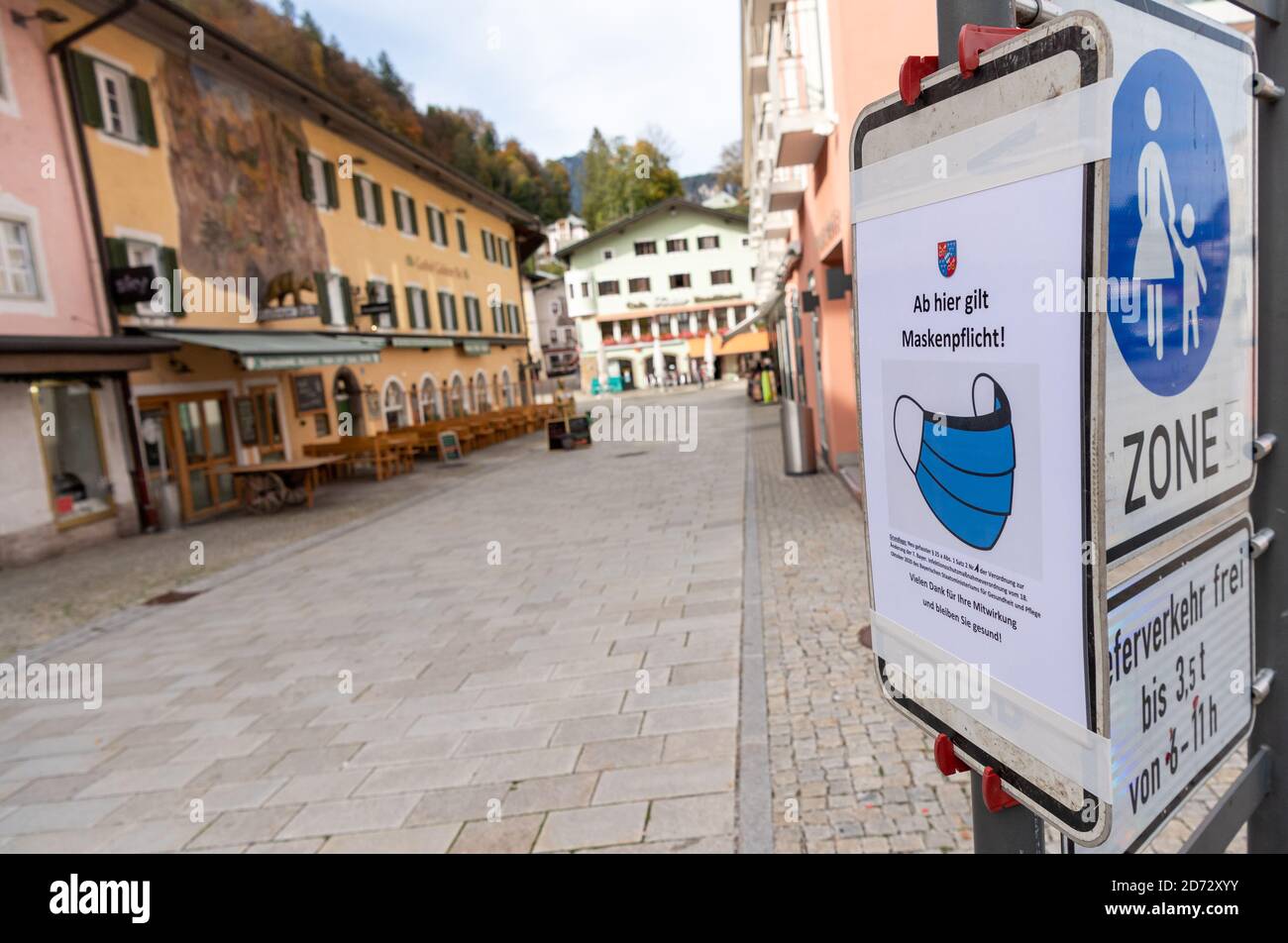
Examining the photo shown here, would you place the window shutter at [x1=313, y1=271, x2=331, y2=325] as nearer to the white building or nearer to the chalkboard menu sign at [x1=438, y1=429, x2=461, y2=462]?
the chalkboard menu sign at [x1=438, y1=429, x2=461, y2=462]

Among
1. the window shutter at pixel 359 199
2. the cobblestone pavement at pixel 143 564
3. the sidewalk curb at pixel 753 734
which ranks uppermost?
the window shutter at pixel 359 199

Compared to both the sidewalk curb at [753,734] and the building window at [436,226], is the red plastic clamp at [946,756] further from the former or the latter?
the building window at [436,226]

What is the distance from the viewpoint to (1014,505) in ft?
4.69

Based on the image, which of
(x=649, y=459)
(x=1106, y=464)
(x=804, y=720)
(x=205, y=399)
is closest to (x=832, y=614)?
(x=804, y=720)

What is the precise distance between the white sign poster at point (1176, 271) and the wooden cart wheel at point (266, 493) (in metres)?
15.7

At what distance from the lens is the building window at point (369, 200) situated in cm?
2356

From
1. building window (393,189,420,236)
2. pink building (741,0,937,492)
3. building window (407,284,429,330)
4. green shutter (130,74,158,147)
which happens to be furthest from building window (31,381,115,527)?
building window (393,189,420,236)

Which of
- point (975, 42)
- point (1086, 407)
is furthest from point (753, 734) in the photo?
point (975, 42)

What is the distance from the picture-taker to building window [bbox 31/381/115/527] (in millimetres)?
12875

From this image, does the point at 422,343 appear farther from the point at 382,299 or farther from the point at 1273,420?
the point at 1273,420

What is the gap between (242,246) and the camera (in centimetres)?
1764

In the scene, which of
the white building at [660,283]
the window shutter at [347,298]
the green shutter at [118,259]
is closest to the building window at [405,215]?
the window shutter at [347,298]

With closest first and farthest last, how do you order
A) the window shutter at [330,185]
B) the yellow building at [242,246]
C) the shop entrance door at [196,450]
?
the yellow building at [242,246]
the shop entrance door at [196,450]
the window shutter at [330,185]

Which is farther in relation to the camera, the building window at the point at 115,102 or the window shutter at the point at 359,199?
the window shutter at the point at 359,199
